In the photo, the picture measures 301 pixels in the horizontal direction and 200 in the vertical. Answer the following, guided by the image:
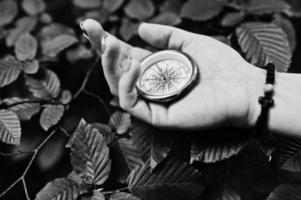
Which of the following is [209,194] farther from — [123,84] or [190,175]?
[123,84]

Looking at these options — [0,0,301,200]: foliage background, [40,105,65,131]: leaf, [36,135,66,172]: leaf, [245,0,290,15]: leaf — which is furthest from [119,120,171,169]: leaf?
[245,0,290,15]: leaf

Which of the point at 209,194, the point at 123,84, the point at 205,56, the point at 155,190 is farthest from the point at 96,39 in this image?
the point at 209,194

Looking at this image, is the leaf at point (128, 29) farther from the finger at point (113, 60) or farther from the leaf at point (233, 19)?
the finger at point (113, 60)

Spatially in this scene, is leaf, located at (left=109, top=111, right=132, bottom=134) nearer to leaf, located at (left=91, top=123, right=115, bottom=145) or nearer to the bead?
leaf, located at (left=91, top=123, right=115, bottom=145)

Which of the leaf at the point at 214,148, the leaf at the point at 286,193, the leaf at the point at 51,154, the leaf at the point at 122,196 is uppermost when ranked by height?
the leaf at the point at 214,148

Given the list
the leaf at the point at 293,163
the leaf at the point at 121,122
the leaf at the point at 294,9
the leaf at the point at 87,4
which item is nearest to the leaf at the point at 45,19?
the leaf at the point at 87,4
